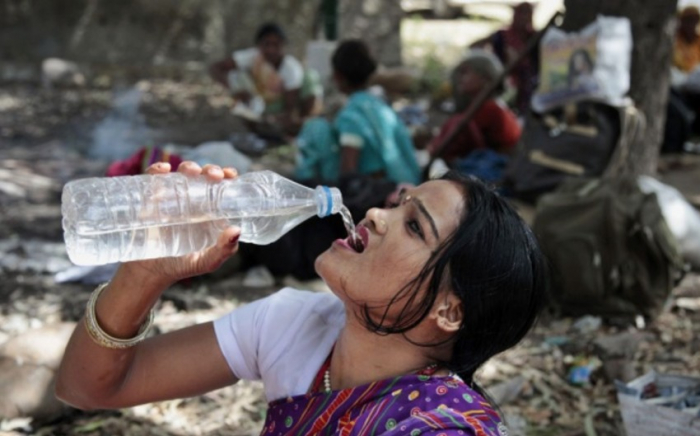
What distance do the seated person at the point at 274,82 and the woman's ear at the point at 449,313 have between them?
23.8 feet

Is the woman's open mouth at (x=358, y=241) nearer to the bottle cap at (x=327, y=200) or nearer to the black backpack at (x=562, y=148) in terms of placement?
the bottle cap at (x=327, y=200)

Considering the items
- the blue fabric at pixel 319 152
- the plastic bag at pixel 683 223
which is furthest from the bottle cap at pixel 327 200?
the blue fabric at pixel 319 152

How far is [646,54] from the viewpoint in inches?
228

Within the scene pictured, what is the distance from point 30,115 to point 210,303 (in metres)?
5.60

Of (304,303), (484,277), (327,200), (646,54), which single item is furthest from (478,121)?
(484,277)

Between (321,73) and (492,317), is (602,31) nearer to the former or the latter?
(492,317)

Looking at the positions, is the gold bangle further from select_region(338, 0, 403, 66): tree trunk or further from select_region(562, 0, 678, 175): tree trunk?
select_region(338, 0, 403, 66): tree trunk

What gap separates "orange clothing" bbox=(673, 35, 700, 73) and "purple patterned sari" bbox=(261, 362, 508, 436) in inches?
360

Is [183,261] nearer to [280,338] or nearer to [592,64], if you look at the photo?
[280,338]

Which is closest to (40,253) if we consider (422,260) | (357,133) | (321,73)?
(357,133)

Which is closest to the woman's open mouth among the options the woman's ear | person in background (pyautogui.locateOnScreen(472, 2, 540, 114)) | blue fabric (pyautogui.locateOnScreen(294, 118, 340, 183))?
the woman's ear

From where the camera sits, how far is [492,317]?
82.0 inches

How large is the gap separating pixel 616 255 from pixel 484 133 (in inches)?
102

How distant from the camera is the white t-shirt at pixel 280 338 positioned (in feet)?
7.37
